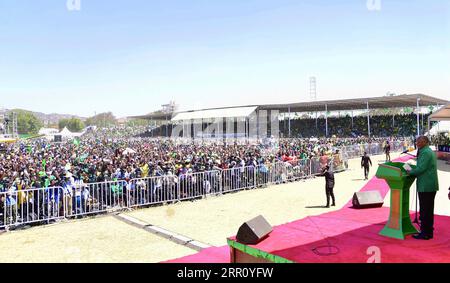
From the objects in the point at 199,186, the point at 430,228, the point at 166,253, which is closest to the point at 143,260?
the point at 166,253

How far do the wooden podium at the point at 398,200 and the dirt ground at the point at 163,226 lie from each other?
12.2 feet

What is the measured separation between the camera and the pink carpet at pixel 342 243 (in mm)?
4789

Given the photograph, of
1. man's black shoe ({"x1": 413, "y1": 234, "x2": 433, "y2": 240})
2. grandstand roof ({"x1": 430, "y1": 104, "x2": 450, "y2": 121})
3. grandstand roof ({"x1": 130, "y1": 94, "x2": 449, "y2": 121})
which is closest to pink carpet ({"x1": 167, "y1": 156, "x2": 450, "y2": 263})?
man's black shoe ({"x1": 413, "y1": 234, "x2": 433, "y2": 240})

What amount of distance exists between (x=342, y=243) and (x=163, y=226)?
17.9 ft

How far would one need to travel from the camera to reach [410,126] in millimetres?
49562

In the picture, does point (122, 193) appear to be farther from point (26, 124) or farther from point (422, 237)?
point (26, 124)

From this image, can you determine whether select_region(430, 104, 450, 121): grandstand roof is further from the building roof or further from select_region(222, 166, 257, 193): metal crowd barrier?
the building roof

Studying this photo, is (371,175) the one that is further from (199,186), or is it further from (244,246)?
(244,246)

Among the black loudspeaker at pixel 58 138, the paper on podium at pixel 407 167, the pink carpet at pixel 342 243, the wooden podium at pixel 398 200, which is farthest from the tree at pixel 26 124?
the paper on podium at pixel 407 167

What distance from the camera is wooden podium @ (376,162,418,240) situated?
5.48 m

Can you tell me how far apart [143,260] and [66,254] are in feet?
5.82

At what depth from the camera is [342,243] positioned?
545 centimetres

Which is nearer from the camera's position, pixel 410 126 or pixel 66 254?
pixel 66 254
